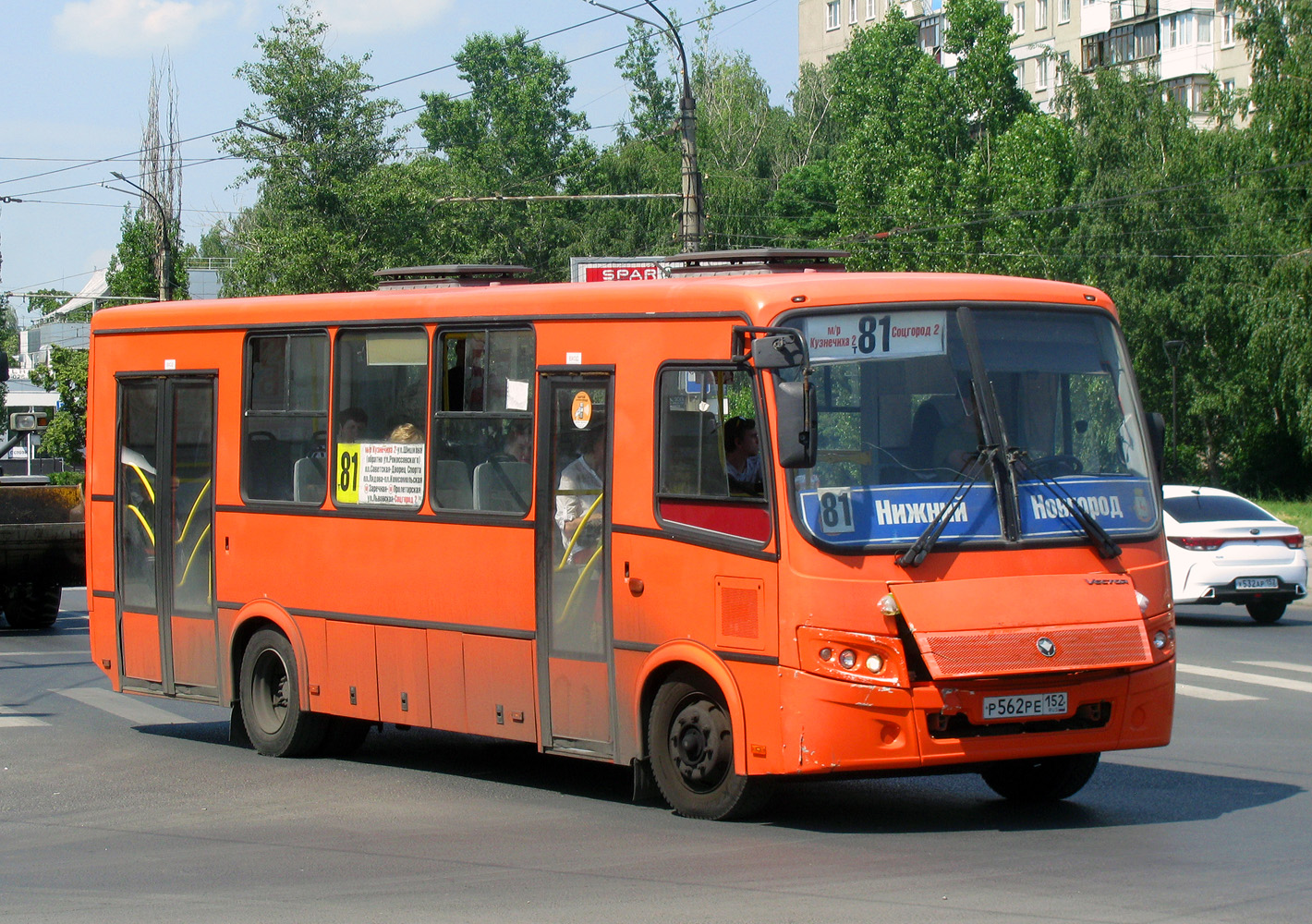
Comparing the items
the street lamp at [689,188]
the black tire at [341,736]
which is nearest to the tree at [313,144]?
the street lamp at [689,188]

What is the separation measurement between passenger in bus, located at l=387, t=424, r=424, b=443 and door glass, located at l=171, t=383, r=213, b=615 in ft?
6.47

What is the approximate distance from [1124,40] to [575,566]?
221ft

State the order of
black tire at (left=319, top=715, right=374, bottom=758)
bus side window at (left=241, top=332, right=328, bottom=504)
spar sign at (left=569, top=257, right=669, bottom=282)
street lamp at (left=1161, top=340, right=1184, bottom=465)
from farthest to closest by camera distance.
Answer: street lamp at (left=1161, top=340, right=1184, bottom=465) → spar sign at (left=569, top=257, right=669, bottom=282) → black tire at (left=319, top=715, right=374, bottom=758) → bus side window at (left=241, top=332, right=328, bottom=504)

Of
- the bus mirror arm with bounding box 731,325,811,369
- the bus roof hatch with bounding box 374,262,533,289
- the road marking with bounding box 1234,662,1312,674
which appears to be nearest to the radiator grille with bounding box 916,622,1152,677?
the bus mirror arm with bounding box 731,325,811,369

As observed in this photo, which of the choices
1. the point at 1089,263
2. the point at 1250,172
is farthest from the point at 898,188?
the point at 1250,172

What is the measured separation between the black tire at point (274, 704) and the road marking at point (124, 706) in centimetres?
236

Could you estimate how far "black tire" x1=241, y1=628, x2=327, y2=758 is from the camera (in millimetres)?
11461

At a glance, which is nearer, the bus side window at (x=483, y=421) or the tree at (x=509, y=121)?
the bus side window at (x=483, y=421)

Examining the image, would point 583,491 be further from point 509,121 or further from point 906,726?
point 509,121

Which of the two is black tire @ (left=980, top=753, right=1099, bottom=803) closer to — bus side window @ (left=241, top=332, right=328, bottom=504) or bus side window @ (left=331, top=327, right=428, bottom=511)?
bus side window @ (left=331, top=327, right=428, bottom=511)

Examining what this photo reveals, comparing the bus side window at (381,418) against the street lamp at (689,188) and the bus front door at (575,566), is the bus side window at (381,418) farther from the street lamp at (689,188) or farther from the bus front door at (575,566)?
the street lamp at (689,188)

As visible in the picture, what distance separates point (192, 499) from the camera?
12156 millimetres

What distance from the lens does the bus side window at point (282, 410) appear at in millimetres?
11258

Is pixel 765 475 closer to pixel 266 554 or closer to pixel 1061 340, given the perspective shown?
pixel 1061 340
